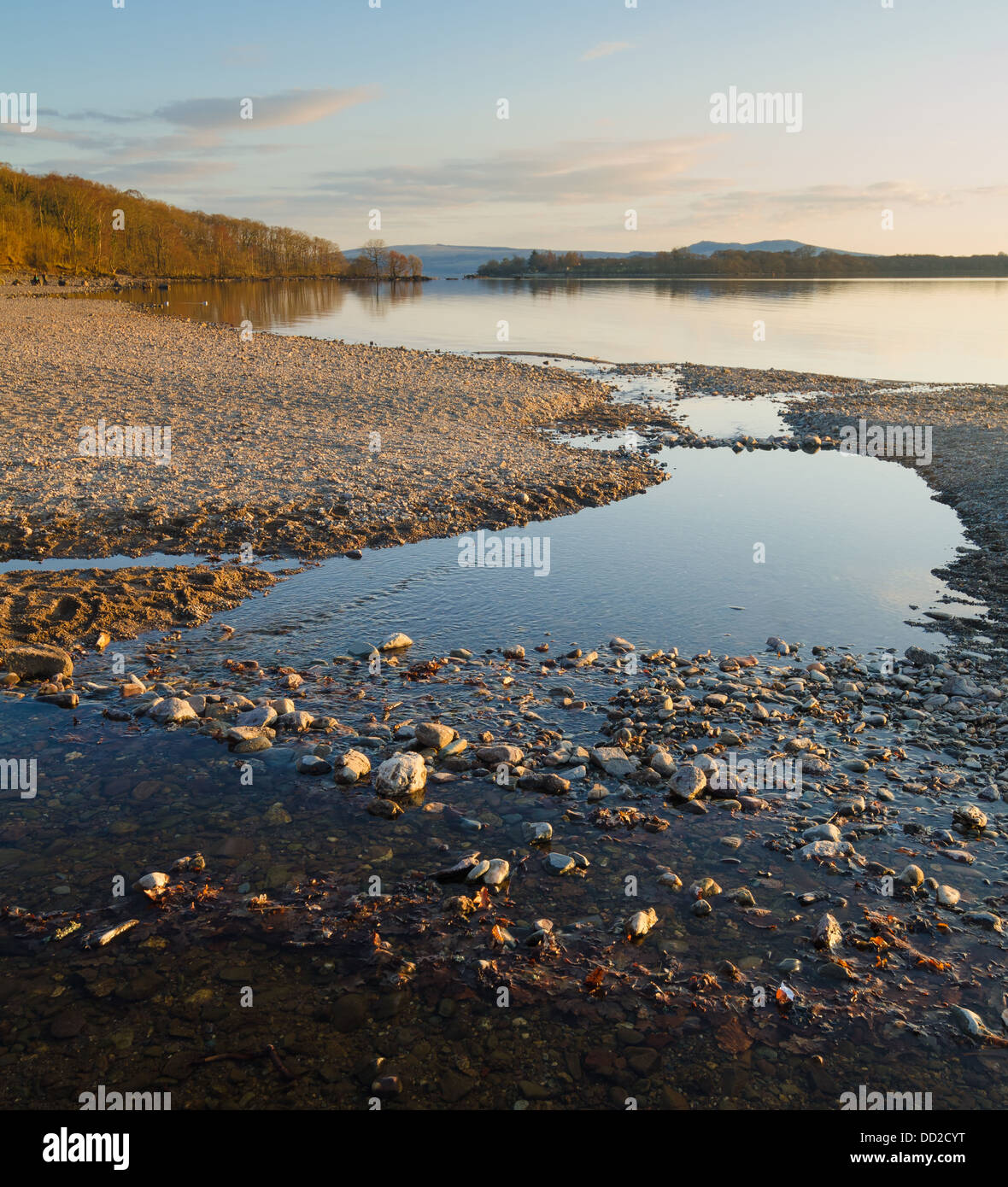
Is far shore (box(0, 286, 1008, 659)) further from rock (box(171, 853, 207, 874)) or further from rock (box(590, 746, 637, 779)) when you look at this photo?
rock (box(590, 746, 637, 779))

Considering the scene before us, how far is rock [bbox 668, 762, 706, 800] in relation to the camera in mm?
9484

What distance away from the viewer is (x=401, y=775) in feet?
30.6

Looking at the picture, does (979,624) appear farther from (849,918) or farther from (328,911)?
(328,911)

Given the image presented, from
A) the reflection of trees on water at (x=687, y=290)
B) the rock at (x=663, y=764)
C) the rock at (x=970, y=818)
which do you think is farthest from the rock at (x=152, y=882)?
the reflection of trees on water at (x=687, y=290)

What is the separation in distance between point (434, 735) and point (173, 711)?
3573 millimetres

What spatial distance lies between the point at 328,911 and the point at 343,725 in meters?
3.61

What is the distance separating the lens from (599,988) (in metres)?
6.68

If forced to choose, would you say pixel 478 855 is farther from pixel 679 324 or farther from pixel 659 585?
pixel 679 324

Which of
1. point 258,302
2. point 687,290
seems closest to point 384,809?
point 258,302

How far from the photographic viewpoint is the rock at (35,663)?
11789mm

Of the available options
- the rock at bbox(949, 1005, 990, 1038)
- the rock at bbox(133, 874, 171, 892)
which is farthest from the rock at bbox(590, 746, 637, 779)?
the rock at bbox(133, 874, 171, 892)

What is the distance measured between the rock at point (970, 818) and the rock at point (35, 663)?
39.4 feet

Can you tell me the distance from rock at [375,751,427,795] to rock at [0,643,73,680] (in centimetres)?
563
